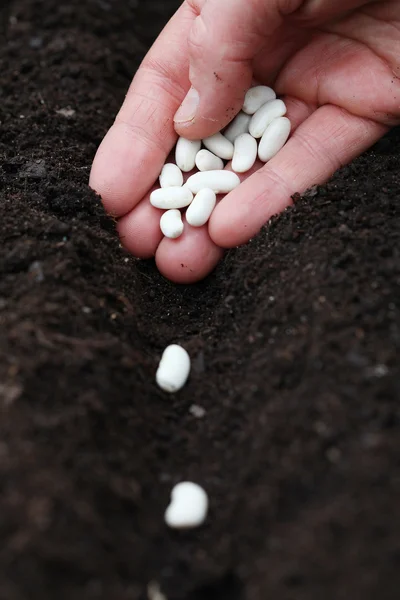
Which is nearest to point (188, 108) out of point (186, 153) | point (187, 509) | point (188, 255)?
point (186, 153)

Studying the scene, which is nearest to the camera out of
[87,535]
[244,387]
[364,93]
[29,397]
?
[87,535]

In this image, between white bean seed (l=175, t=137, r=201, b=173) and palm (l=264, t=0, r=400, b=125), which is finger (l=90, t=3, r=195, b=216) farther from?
palm (l=264, t=0, r=400, b=125)

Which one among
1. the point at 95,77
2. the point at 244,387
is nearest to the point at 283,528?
the point at 244,387

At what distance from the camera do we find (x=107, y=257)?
143cm

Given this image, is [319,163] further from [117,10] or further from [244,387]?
[117,10]

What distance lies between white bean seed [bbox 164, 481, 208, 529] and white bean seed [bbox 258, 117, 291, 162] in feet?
3.14

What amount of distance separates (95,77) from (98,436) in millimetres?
1386

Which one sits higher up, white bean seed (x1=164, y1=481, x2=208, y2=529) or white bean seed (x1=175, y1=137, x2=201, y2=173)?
white bean seed (x1=175, y1=137, x2=201, y2=173)

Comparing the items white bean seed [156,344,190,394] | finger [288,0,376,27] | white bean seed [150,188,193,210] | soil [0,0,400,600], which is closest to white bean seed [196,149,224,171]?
white bean seed [150,188,193,210]

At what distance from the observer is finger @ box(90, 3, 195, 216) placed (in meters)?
1.60

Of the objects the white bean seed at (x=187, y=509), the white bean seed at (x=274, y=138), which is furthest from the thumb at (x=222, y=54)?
the white bean seed at (x=187, y=509)

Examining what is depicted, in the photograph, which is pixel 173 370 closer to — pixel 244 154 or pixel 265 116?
pixel 244 154

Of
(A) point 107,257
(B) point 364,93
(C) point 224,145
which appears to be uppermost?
(B) point 364,93

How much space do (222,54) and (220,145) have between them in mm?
255
